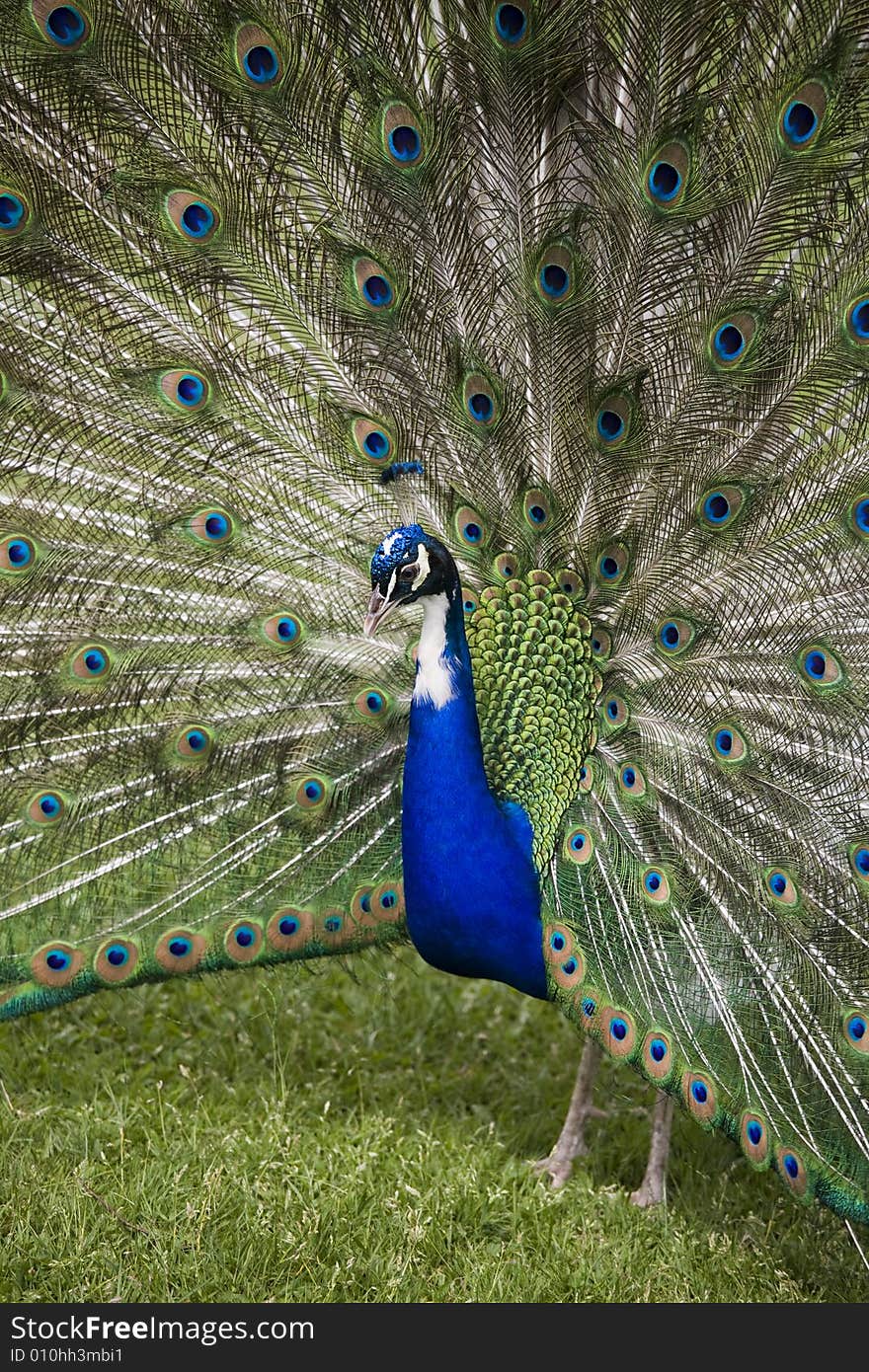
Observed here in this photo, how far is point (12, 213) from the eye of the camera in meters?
3.18

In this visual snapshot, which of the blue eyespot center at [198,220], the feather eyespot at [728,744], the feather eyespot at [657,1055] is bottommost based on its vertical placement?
the feather eyespot at [657,1055]

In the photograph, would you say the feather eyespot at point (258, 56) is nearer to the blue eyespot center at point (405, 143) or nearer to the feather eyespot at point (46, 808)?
the blue eyespot center at point (405, 143)

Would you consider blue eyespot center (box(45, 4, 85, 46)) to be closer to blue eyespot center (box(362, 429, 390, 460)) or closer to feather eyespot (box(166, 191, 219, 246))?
feather eyespot (box(166, 191, 219, 246))

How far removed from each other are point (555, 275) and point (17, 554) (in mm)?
1417

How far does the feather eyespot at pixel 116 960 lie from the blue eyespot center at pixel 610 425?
1.72 metres

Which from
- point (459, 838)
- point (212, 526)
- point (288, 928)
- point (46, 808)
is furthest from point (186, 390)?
point (288, 928)

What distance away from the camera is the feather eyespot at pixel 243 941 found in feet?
12.3

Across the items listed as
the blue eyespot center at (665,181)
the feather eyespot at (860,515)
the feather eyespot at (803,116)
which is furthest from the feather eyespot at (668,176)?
the feather eyespot at (860,515)

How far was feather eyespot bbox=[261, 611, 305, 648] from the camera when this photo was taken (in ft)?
11.8

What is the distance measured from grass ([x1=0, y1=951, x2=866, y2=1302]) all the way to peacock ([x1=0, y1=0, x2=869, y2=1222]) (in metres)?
0.45

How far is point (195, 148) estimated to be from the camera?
3141mm

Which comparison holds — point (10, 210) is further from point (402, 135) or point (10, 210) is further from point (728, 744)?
point (728, 744)

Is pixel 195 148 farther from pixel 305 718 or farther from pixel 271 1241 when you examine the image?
pixel 271 1241

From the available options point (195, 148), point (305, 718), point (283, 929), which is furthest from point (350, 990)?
point (195, 148)
